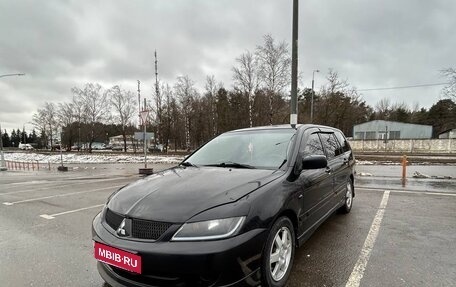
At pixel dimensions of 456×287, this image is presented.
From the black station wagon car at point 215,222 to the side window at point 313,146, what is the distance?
5cm

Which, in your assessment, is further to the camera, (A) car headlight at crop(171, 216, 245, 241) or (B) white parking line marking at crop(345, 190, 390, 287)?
(B) white parking line marking at crop(345, 190, 390, 287)

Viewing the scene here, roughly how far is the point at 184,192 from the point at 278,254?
1.10 meters

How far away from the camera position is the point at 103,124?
61375 millimetres

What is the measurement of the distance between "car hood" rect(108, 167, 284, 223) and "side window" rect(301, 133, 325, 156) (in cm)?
80

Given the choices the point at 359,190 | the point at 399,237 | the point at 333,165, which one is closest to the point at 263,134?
the point at 333,165

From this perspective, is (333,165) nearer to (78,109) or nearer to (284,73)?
(284,73)

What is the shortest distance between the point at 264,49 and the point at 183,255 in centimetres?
2958

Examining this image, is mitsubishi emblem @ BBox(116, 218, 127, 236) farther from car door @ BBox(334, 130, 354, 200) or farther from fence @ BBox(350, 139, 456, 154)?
fence @ BBox(350, 139, 456, 154)

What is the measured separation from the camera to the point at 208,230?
2.22 metres

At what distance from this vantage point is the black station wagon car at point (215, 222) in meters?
2.14

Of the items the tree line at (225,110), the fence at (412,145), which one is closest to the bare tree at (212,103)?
the tree line at (225,110)

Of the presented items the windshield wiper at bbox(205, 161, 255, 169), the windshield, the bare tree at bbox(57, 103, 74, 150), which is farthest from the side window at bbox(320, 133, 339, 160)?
the bare tree at bbox(57, 103, 74, 150)

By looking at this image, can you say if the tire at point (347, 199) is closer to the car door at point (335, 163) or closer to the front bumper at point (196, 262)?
the car door at point (335, 163)

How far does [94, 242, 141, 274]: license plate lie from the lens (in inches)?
87.0
